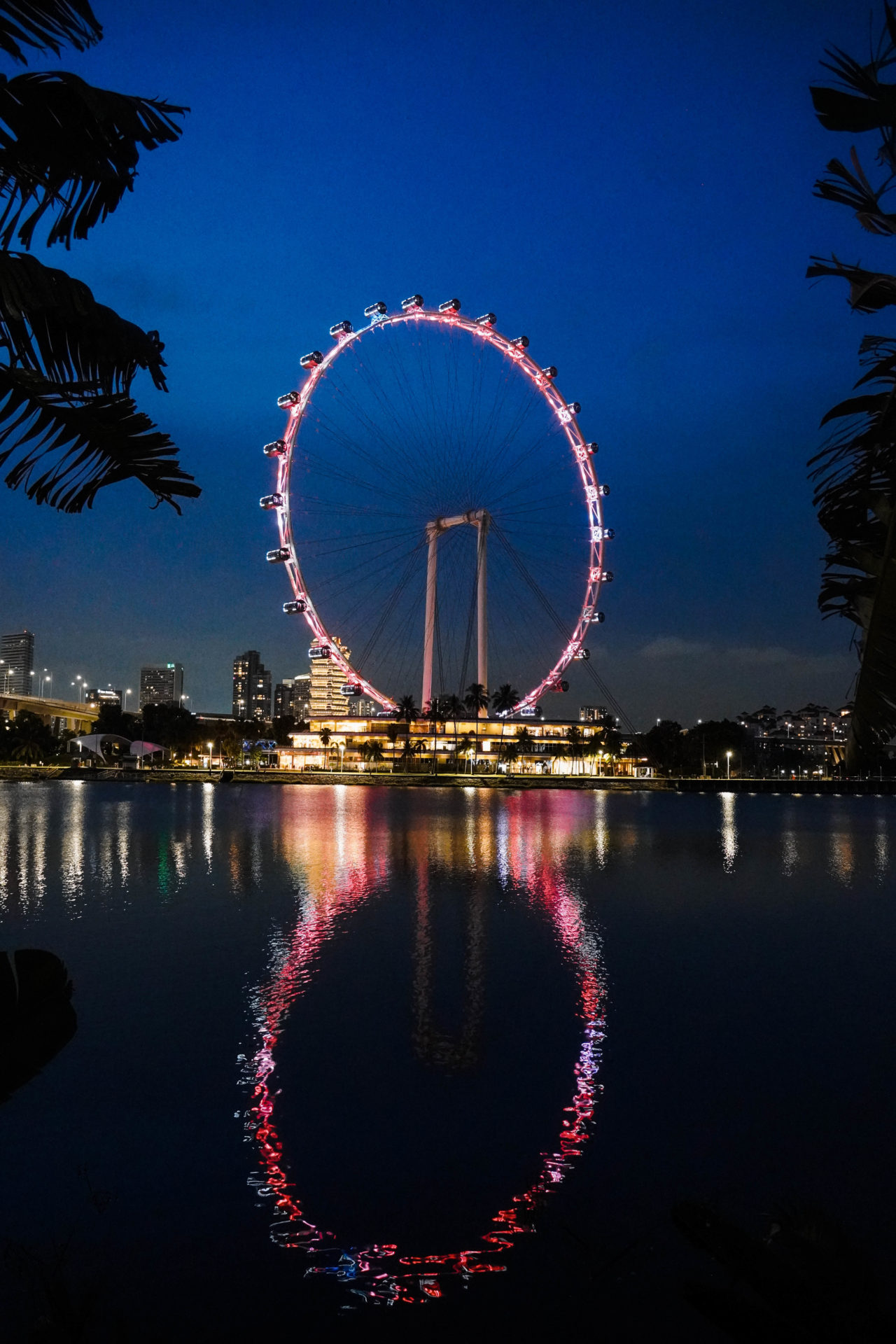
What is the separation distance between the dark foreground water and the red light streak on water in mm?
25

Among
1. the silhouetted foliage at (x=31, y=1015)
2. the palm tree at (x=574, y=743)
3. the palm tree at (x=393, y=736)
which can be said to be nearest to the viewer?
the silhouetted foliage at (x=31, y=1015)

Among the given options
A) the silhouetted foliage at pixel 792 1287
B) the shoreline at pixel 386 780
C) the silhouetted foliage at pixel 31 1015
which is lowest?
the shoreline at pixel 386 780

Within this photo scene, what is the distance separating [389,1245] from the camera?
5.99 meters

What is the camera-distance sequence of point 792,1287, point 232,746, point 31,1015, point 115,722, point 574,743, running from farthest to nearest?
point 115,722, point 232,746, point 574,743, point 31,1015, point 792,1287

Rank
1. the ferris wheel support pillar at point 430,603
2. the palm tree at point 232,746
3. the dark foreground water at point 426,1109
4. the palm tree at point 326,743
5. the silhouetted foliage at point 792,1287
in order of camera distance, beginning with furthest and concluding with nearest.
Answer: the palm tree at point 232,746 < the palm tree at point 326,743 < the ferris wheel support pillar at point 430,603 < the dark foreground water at point 426,1109 < the silhouetted foliage at point 792,1287

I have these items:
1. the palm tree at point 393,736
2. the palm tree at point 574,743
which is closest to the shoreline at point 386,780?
the palm tree at point 574,743

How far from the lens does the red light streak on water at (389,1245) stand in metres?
5.64

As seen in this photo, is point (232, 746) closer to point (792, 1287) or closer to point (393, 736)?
point (393, 736)

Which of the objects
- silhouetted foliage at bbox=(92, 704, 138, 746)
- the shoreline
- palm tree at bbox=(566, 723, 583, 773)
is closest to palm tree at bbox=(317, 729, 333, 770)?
the shoreline

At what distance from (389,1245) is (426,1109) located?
222 centimetres

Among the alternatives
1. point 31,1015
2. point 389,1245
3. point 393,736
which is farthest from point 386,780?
point 31,1015

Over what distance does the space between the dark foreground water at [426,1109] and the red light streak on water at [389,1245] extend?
25 millimetres

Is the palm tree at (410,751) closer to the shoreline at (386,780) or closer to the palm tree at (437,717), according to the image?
the palm tree at (437,717)

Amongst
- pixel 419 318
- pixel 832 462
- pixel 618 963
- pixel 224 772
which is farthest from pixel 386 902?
pixel 224 772
